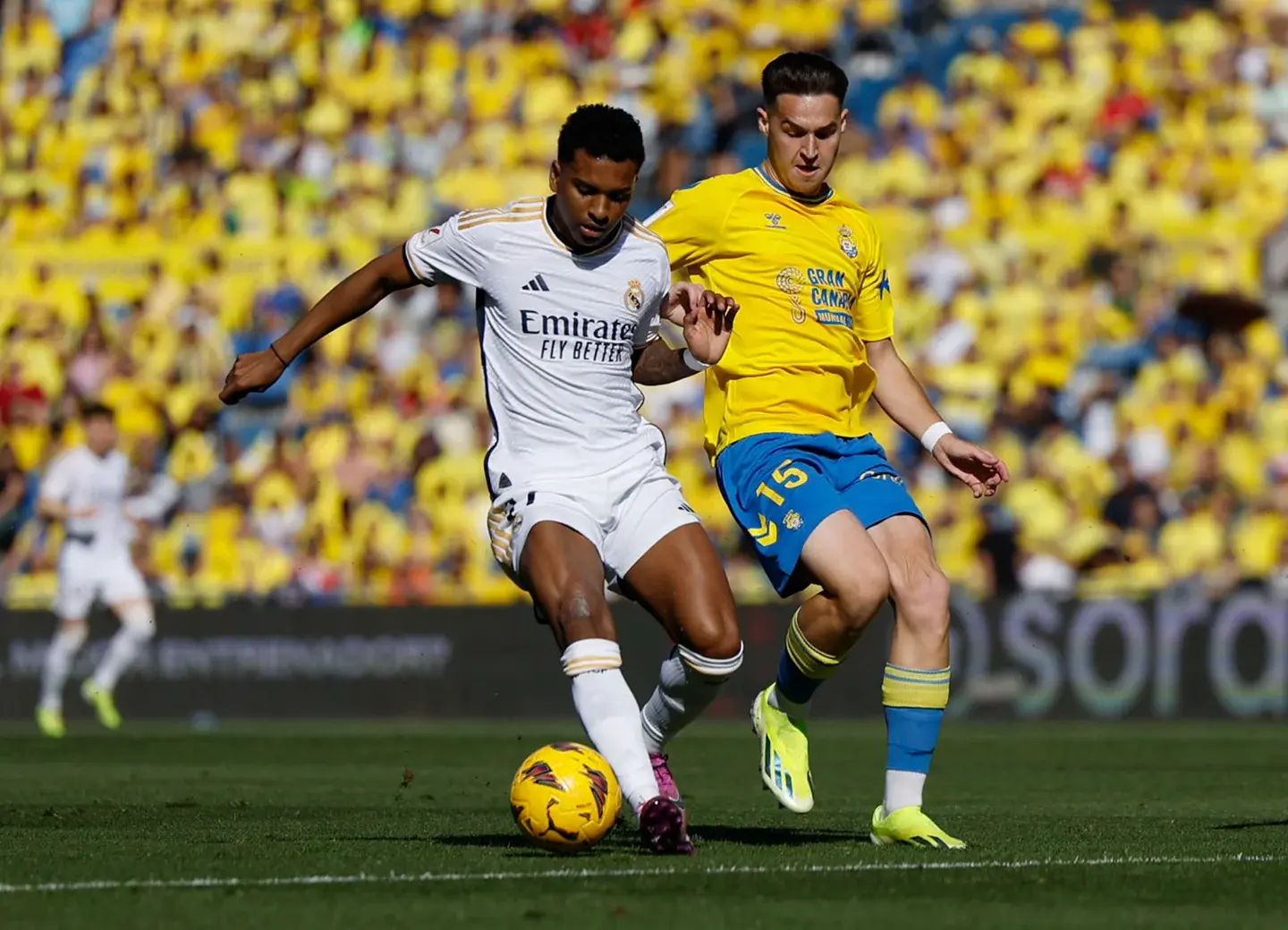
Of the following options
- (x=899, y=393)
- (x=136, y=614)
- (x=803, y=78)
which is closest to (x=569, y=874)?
(x=899, y=393)

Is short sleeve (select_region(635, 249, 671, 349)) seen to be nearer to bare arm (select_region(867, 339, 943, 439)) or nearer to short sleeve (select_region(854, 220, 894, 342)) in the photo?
short sleeve (select_region(854, 220, 894, 342))

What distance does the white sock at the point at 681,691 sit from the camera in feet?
26.3

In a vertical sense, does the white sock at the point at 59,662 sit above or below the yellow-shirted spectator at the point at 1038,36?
below

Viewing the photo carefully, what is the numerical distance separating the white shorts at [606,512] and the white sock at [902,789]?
111cm

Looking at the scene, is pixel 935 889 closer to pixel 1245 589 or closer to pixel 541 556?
pixel 541 556

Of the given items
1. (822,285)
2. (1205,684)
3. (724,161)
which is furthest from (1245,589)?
(822,285)

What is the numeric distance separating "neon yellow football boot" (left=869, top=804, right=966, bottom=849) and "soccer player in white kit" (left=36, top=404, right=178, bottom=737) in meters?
12.2

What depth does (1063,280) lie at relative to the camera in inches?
845

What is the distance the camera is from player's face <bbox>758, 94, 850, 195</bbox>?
8336mm

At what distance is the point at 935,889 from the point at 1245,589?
12.5 metres

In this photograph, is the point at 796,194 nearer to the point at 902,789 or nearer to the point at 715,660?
the point at 715,660

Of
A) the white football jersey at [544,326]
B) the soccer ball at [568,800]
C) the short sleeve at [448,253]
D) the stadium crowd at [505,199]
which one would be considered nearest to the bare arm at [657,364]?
the white football jersey at [544,326]

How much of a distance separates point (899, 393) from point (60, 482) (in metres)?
11.9

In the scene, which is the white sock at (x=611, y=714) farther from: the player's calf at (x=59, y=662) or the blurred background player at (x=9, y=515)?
the blurred background player at (x=9, y=515)
